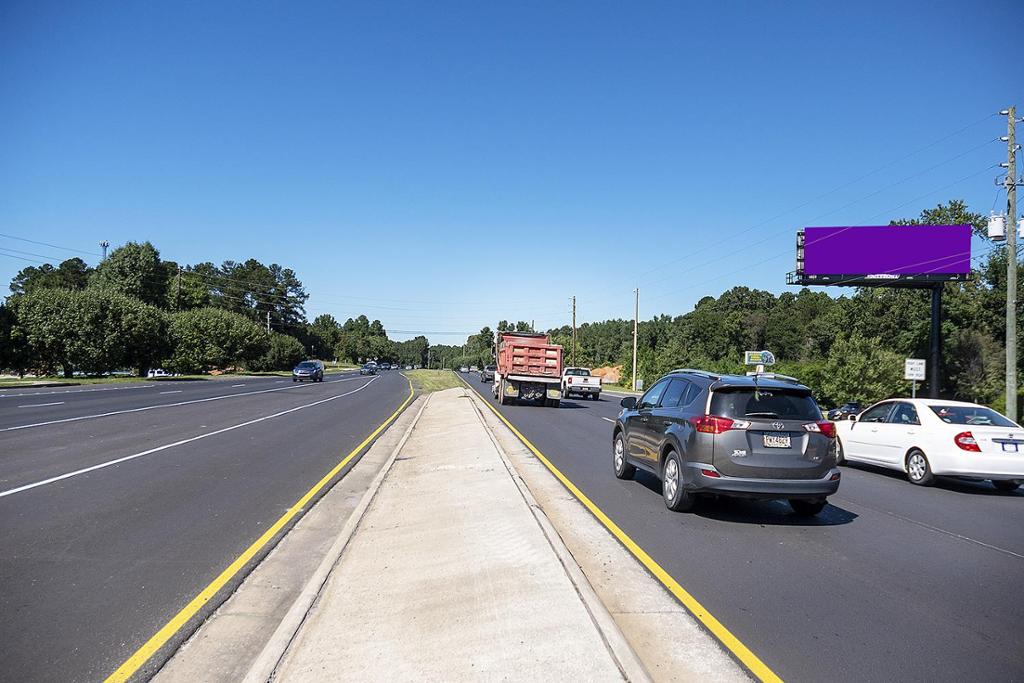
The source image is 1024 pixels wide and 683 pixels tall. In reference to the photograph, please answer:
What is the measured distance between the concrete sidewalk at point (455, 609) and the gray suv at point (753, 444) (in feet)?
6.96

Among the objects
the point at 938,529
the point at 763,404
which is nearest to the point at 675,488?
the point at 763,404

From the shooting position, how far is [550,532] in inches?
281

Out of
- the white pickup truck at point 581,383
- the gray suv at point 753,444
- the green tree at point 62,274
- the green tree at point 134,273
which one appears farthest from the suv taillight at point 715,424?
the green tree at point 62,274

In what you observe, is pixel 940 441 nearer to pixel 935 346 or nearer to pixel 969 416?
pixel 969 416

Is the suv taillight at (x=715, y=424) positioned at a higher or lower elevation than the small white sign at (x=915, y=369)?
lower

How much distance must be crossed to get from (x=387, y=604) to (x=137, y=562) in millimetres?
2789

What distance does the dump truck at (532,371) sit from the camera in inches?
1256

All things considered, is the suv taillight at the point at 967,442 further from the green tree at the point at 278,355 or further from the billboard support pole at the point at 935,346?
the green tree at the point at 278,355

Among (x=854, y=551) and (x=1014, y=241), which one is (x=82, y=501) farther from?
(x=1014, y=241)

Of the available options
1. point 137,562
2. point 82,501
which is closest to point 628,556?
point 137,562

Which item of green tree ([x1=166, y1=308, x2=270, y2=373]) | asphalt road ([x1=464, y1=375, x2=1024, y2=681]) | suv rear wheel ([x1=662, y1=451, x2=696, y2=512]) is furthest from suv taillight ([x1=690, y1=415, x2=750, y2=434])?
green tree ([x1=166, y1=308, x2=270, y2=373])

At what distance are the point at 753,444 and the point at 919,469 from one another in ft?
19.3

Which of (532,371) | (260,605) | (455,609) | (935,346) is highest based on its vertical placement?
(935,346)

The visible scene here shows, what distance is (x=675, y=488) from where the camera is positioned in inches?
356
